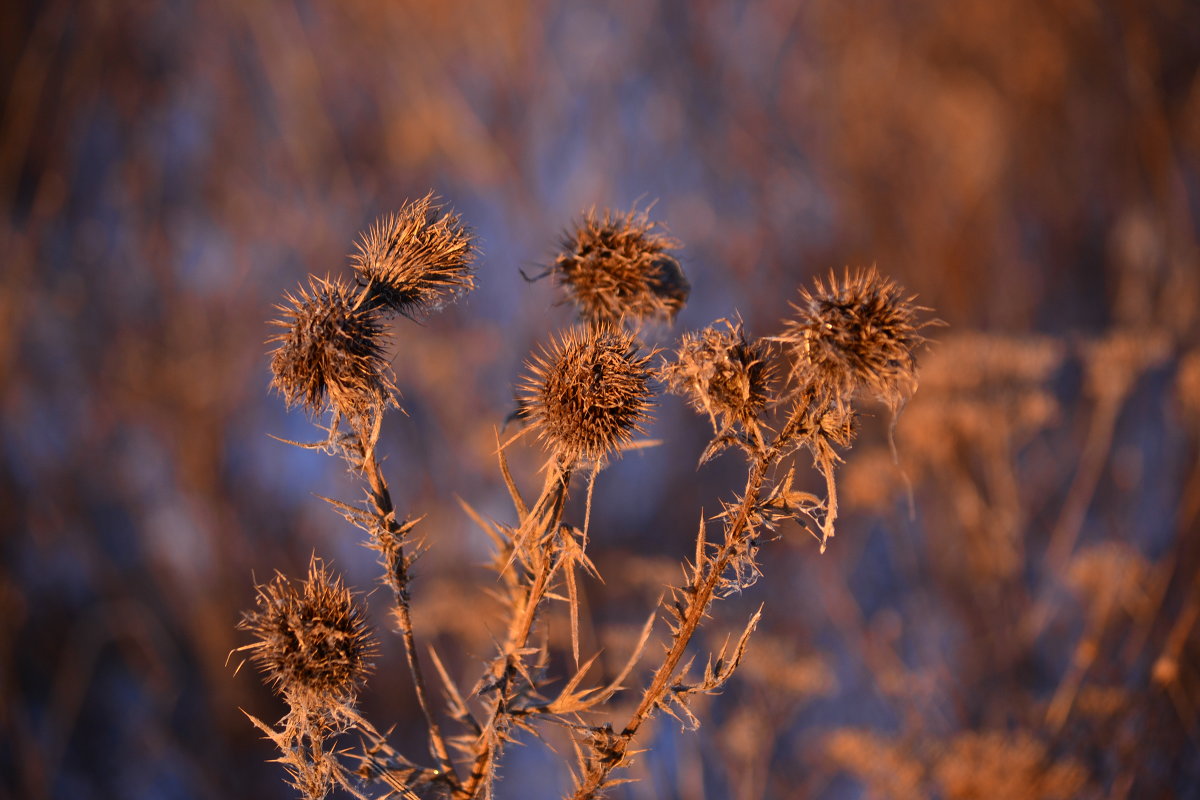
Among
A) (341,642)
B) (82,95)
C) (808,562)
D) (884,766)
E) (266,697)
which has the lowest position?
(341,642)

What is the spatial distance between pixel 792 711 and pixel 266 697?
286cm

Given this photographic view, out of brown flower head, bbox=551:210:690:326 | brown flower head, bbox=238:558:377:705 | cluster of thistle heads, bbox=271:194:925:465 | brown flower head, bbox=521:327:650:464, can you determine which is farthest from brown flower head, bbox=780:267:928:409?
brown flower head, bbox=238:558:377:705

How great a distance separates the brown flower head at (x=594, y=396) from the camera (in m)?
0.97

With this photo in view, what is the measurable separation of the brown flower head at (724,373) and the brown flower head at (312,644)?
473 millimetres

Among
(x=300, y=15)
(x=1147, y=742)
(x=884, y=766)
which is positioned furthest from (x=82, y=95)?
(x=1147, y=742)

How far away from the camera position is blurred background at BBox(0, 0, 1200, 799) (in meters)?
3.07

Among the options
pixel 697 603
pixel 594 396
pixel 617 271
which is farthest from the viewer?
pixel 617 271

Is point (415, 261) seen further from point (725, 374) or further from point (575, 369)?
point (725, 374)

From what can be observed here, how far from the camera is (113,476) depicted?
4.34 meters

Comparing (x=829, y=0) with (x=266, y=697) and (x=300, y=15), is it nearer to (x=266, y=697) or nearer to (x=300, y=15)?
(x=300, y=15)

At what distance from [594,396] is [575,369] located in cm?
4

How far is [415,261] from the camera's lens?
96 cm

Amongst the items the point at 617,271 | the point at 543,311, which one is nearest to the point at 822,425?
the point at 617,271

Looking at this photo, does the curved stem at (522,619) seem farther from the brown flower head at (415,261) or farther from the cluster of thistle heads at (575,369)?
the brown flower head at (415,261)
